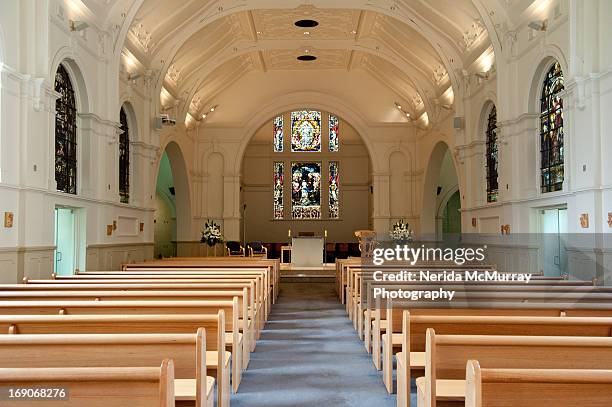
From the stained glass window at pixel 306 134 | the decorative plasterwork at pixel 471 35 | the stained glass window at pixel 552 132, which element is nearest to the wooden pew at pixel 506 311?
the stained glass window at pixel 552 132

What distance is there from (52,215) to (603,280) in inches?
334

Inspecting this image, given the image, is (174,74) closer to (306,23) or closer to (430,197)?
(306,23)

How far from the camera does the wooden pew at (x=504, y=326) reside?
398 centimetres

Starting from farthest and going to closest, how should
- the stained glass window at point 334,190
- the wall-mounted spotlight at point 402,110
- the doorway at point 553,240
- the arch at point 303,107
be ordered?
the stained glass window at point 334,190 → the arch at point 303,107 → the wall-mounted spotlight at point 402,110 → the doorway at point 553,240

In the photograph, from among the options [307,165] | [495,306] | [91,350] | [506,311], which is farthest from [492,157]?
[307,165]

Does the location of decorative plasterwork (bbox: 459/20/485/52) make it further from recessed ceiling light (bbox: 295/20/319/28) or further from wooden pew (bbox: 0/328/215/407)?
wooden pew (bbox: 0/328/215/407)

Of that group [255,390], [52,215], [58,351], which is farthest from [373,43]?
[58,351]

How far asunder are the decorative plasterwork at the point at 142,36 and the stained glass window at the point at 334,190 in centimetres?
1408

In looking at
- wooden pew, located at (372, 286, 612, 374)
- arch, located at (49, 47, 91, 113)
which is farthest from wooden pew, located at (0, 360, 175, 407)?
arch, located at (49, 47, 91, 113)

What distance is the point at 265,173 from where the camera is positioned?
27719mm

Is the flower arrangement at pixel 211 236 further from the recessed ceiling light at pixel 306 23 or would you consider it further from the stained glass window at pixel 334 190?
the stained glass window at pixel 334 190

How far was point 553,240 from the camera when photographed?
11.5 metres

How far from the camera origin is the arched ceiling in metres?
13.6

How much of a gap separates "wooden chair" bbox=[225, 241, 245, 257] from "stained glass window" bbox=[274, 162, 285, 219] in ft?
19.2
